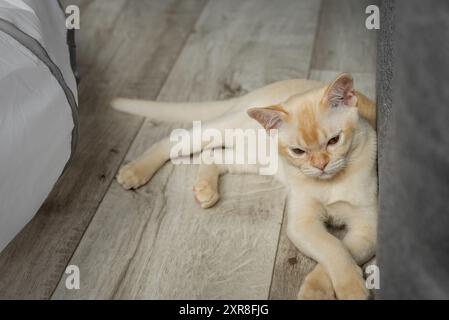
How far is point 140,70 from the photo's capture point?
235cm

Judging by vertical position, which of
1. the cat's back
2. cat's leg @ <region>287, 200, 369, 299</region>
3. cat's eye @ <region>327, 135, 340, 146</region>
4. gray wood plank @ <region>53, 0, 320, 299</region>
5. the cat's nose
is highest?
cat's eye @ <region>327, 135, 340, 146</region>

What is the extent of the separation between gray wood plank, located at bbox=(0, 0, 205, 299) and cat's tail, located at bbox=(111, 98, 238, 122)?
0.25 feet

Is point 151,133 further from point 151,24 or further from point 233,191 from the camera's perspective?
point 151,24

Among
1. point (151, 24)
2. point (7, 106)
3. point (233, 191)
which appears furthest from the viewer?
point (151, 24)

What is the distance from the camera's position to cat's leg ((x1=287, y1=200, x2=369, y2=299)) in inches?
53.3

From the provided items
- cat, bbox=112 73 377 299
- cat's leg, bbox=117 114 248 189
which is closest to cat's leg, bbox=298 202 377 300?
cat, bbox=112 73 377 299

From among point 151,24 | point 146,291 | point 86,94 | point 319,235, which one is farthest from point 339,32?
point 146,291

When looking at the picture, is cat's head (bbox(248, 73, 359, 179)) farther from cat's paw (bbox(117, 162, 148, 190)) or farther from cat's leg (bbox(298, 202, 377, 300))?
cat's paw (bbox(117, 162, 148, 190))

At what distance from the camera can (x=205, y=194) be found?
1693 millimetres

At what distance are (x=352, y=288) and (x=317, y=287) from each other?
0.08 meters

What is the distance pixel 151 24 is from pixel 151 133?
2.54ft

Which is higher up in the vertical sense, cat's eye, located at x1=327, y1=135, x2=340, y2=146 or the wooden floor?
cat's eye, located at x1=327, y1=135, x2=340, y2=146

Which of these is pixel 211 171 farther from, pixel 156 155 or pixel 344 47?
pixel 344 47

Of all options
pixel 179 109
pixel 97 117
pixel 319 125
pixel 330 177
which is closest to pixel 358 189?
pixel 330 177
